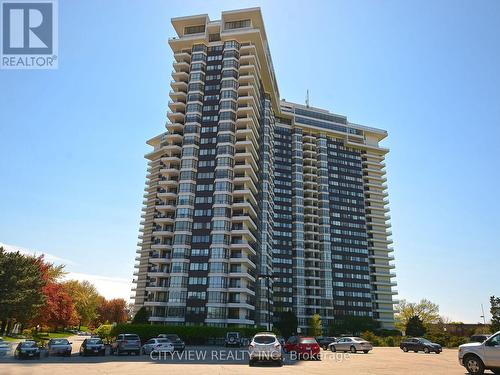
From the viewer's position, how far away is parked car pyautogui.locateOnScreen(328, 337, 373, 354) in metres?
39.8

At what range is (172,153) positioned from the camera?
3388 inches

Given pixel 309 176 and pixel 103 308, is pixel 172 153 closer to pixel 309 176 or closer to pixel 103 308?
pixel 309 176

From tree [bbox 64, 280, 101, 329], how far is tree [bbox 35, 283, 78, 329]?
1288cm

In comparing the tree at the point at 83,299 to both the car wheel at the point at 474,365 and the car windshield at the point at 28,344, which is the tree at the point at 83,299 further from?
the car wheel at the point at 474,365

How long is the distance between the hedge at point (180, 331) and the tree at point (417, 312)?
74.8 meters

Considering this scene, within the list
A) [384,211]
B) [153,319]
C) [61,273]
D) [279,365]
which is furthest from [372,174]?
[279,365]

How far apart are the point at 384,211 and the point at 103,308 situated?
102 m

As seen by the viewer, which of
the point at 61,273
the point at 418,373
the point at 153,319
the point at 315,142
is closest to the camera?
the point at 418,373

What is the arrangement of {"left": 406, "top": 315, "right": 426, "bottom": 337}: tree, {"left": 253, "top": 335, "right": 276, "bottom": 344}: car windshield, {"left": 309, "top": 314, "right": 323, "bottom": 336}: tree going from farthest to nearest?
{"left": 309, "top": 314, "right": 323, "bottom": 336}: tree → {"left": 406, "top": 315, "right": 426, "bottom": 337}: tree → {"left": 253, "top": 335, "right": 276, "bottom": 344}: car windshield

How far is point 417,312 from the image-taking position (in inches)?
4656

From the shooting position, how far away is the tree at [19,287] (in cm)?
5353

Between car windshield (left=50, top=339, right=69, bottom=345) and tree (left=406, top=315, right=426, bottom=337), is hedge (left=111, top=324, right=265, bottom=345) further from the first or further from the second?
tree (left=406, top=315, right=426, bottom=337)

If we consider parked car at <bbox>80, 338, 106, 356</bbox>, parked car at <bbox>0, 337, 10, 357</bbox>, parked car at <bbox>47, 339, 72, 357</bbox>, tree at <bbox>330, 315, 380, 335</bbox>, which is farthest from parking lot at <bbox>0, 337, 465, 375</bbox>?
tree at <bbox>330, 315, 380, 335</bbox>

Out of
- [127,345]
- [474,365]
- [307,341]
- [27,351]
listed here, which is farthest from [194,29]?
[474,365]
